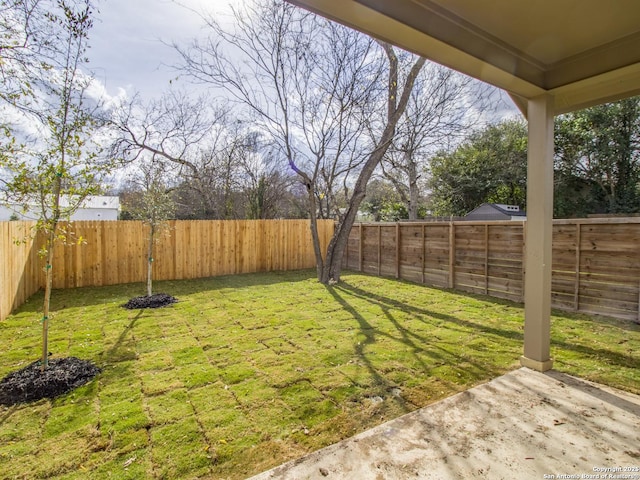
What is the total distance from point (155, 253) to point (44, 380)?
5145 mm

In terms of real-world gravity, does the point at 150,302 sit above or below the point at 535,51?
below

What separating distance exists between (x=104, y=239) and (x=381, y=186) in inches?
492

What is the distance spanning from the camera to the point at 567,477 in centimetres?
165

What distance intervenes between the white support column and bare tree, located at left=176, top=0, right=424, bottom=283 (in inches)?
154

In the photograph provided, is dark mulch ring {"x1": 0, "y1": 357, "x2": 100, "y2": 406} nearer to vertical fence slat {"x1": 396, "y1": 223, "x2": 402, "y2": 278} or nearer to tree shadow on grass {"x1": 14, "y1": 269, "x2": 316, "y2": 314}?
tree shadow on grass {"x1": 14, "y1": 269, "x2": 316, "y2": 314}

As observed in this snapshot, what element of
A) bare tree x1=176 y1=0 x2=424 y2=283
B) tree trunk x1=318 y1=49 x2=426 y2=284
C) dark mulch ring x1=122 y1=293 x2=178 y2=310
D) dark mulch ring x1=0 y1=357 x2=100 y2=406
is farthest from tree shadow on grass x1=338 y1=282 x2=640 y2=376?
dark mulch ring x1=0 y1=357 x2=100 y2=406

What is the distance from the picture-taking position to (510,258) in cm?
547

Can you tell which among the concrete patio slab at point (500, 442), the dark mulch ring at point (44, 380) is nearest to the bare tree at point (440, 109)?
the concrete patio slab at point (500, 442)

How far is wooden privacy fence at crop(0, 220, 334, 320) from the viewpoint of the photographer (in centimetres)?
511

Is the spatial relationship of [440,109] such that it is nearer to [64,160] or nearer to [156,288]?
[156,288]

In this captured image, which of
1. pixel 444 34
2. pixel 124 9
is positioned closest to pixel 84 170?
pixel 124 9

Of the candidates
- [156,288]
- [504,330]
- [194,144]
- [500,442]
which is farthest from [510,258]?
[194,144]

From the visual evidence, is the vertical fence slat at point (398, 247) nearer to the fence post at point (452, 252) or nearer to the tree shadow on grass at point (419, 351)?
the fence post at point (452, 252)

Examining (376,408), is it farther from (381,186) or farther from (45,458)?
(381,186)
